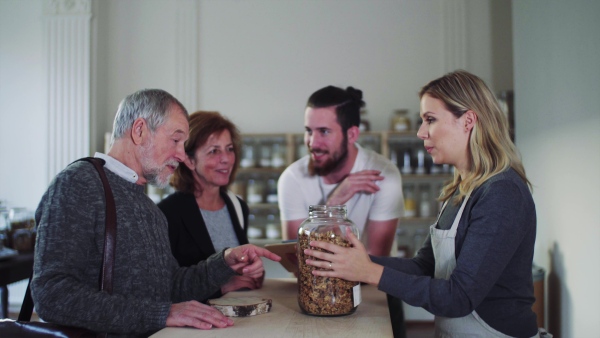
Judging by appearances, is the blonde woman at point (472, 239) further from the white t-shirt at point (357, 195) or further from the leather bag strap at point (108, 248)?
the white t-shirt at point (357, 195)

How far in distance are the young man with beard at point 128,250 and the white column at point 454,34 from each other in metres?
4.28

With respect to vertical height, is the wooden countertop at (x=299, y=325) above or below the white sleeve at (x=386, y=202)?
below

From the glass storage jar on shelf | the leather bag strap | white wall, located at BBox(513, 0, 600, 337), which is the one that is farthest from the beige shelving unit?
the leather bag strap

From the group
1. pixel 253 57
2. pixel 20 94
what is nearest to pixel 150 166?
pixel 253 57

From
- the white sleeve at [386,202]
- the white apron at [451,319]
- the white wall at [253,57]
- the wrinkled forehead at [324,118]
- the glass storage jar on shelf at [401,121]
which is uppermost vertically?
the white wall at [253,57]

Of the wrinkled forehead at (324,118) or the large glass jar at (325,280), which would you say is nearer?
the large glass jar at (325,280)

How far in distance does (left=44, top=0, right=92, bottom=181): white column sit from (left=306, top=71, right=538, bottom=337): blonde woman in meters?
4.63

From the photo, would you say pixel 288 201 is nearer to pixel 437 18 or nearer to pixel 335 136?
pixel 335 136

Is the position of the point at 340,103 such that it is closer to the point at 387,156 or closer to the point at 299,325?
the point at 299,325

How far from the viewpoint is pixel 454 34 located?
5.58m

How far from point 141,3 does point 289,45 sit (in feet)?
5.42

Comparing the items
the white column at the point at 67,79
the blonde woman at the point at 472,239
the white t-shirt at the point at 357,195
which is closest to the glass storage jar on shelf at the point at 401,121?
the white t-shirt at the point at 357,195

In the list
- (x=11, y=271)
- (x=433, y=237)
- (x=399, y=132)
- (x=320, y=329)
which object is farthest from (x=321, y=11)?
(x=320, y=329)

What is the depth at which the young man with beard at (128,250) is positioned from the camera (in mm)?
1412
